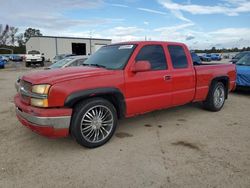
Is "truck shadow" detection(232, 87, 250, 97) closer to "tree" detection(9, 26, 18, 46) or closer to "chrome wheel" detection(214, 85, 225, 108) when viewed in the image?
"chrome wheel" detection(214, 85, 225, 108)

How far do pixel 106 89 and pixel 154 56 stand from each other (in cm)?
147

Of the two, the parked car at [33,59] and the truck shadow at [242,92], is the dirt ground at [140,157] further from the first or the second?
the parked car at [33,59]

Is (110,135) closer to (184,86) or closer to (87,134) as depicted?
(87,134)

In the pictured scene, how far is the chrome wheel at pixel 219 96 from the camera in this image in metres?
6.40

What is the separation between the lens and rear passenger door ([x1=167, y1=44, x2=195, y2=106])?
5188mm

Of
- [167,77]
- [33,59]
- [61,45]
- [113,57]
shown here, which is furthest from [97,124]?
[61,45]

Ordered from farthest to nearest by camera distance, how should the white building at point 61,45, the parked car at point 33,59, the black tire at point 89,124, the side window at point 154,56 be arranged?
1. the white building at point 61,45
2. the parked car at point 33,59
3. the side window at point 154,56
4. the black tire at point 89,124

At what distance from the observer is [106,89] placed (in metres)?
4.05

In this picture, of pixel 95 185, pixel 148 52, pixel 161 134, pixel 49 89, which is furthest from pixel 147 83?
pixel 95 185

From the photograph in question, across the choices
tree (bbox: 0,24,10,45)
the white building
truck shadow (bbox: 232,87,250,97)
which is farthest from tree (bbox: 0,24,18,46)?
truck shadow (bbox: 232,87,250,97)

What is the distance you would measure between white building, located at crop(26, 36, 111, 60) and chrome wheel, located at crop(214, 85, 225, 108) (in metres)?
41.3

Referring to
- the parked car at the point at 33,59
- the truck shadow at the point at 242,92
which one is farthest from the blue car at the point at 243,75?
the parked car at the point at 33,59

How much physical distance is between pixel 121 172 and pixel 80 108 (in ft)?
4.00

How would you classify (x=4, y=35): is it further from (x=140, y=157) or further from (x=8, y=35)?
(x=140, y=157)
